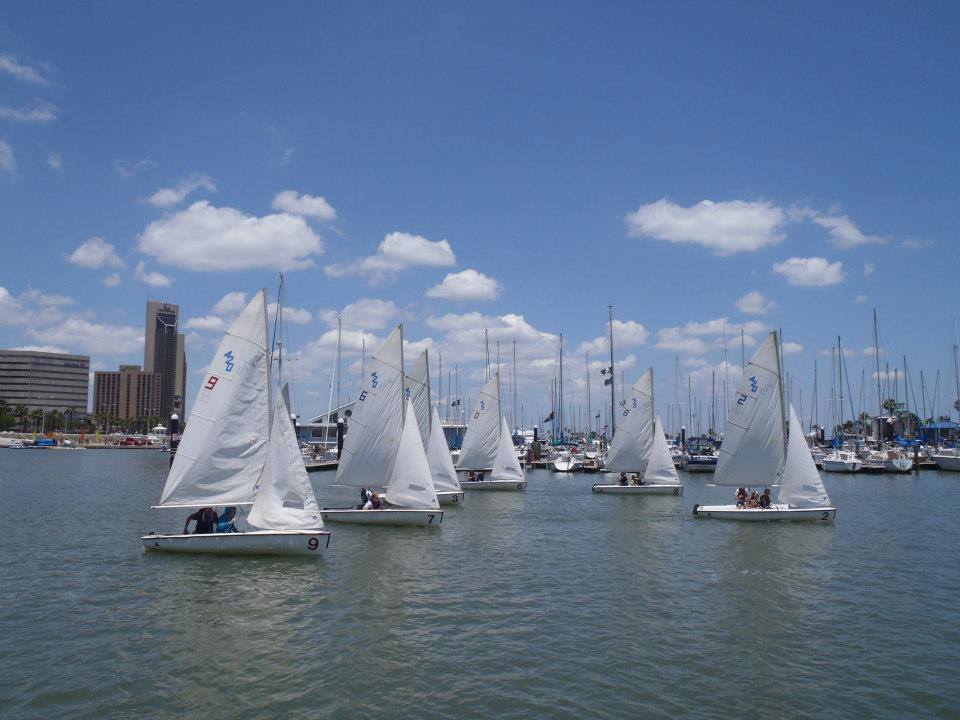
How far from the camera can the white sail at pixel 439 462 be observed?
4725 centimetres

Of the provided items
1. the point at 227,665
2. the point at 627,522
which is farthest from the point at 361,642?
the point at 627,522

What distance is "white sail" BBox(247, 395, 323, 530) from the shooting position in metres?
27.3

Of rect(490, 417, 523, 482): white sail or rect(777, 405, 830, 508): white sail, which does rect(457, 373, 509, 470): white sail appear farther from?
rect(777, 405, 830, 508): white sail

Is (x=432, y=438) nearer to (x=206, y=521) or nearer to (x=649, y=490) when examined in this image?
(x=649, y=490)

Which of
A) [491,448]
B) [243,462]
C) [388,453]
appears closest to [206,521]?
[243,462]

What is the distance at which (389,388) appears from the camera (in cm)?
3866

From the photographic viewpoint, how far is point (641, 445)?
6031 cm

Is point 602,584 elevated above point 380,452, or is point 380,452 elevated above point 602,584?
point 380,452

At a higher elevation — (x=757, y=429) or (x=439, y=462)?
(x=757, y=429)

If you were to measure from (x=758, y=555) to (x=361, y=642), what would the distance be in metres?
18.2

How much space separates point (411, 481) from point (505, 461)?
26.0 metres

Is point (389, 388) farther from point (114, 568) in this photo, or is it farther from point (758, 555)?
point (758, 555)

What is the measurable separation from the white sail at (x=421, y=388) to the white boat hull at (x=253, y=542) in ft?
74.1

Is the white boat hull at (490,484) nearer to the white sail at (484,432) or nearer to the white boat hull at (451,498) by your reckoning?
the white sail at (484,432)
